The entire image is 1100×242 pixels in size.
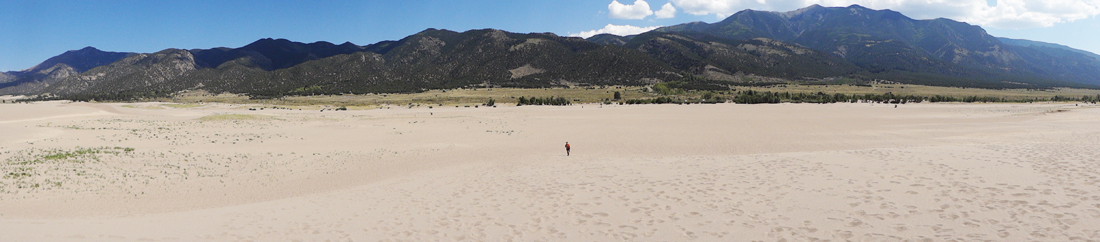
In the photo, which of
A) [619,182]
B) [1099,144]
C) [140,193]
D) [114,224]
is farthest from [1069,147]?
[140,193]

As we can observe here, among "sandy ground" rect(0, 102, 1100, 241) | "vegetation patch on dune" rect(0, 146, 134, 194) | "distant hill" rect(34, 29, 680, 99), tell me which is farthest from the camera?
"distant hill" rect(34, 29, 680, 99)

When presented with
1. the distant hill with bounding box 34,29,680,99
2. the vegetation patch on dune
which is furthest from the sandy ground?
the distant hill with bounding box 34,29,680,99

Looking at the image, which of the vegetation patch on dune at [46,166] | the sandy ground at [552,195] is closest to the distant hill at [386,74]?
the vegetation patch on dune at [46,166]

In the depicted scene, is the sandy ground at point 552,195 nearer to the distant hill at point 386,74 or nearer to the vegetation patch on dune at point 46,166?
the vegetation patch on dune at point 46,166

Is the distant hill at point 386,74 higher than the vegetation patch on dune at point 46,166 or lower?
higher

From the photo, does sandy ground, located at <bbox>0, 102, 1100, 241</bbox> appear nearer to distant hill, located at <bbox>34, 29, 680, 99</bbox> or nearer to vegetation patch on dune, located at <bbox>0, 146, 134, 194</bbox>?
vegetation patch on dune, located at <bbox>0, 146, 134, 194</bbox>

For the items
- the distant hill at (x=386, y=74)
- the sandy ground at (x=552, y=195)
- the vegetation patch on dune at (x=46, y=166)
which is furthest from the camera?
the distant hill at (x=386, y=74)

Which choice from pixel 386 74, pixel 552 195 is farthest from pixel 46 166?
pixel 386 74

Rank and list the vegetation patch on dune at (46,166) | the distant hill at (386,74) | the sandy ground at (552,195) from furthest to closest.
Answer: the distant hill at (386,74), the vegetation patch on dune at (46,166), the sandy ground at (552,195)

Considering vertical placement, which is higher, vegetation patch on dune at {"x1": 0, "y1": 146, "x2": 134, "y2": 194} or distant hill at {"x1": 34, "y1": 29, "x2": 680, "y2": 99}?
distant hill at {"x1": 34, "y1": 29, "x2": 680, "y2": 99}

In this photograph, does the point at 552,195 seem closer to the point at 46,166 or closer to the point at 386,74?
the point at 46,166

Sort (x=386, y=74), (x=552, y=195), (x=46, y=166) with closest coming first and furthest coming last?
(x=552, y=195)
(x=46, y=166)
(x=386, y=74)

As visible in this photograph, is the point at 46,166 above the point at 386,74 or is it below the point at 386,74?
below

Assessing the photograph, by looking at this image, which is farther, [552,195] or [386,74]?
[386,74]
